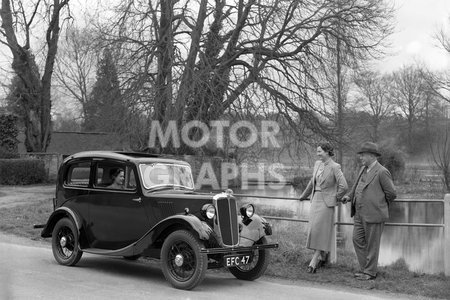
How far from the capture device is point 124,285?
794cm

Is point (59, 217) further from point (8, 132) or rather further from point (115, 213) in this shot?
point (8, 132)

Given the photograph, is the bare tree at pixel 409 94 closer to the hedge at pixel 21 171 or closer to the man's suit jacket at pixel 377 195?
the hedge at pixel 21 171

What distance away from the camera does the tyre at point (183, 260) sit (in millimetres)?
7582

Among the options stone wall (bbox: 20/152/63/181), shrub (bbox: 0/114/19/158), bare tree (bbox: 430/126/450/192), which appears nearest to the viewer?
bare tree (bbox: 430/126/450/192)

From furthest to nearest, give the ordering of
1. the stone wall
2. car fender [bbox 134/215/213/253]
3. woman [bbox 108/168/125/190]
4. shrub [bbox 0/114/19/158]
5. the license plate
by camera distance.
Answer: shrub [bbox 0/114/19/158]
the stone wall
woman [bbox 108/168/125/190]
the license plate
car fender [bbox 134/215/213/253]

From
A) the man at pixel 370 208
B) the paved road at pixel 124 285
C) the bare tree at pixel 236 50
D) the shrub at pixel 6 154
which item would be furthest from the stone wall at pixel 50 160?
the man at pixel 370 208

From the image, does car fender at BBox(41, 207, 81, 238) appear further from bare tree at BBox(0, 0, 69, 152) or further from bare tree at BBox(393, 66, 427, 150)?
bare tree at BBox(393, 66, 427, 150)

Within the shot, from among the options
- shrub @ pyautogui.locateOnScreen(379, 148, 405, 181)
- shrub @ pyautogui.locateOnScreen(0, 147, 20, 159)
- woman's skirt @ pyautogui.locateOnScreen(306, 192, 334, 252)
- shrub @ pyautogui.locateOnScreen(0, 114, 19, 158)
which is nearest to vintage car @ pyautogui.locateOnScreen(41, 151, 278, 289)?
woman's skirt @ pyautogui.locateOnScreen(306, 192, 334, 252)

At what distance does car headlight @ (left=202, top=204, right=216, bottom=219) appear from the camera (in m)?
7.90

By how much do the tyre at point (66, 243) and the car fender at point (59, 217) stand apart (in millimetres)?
89

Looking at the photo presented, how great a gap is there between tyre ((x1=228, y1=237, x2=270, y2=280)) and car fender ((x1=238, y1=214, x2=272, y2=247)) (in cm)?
10

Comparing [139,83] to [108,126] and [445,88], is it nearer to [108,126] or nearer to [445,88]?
[108,126]

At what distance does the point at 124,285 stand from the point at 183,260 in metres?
0.93

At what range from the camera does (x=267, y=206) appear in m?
20.1
